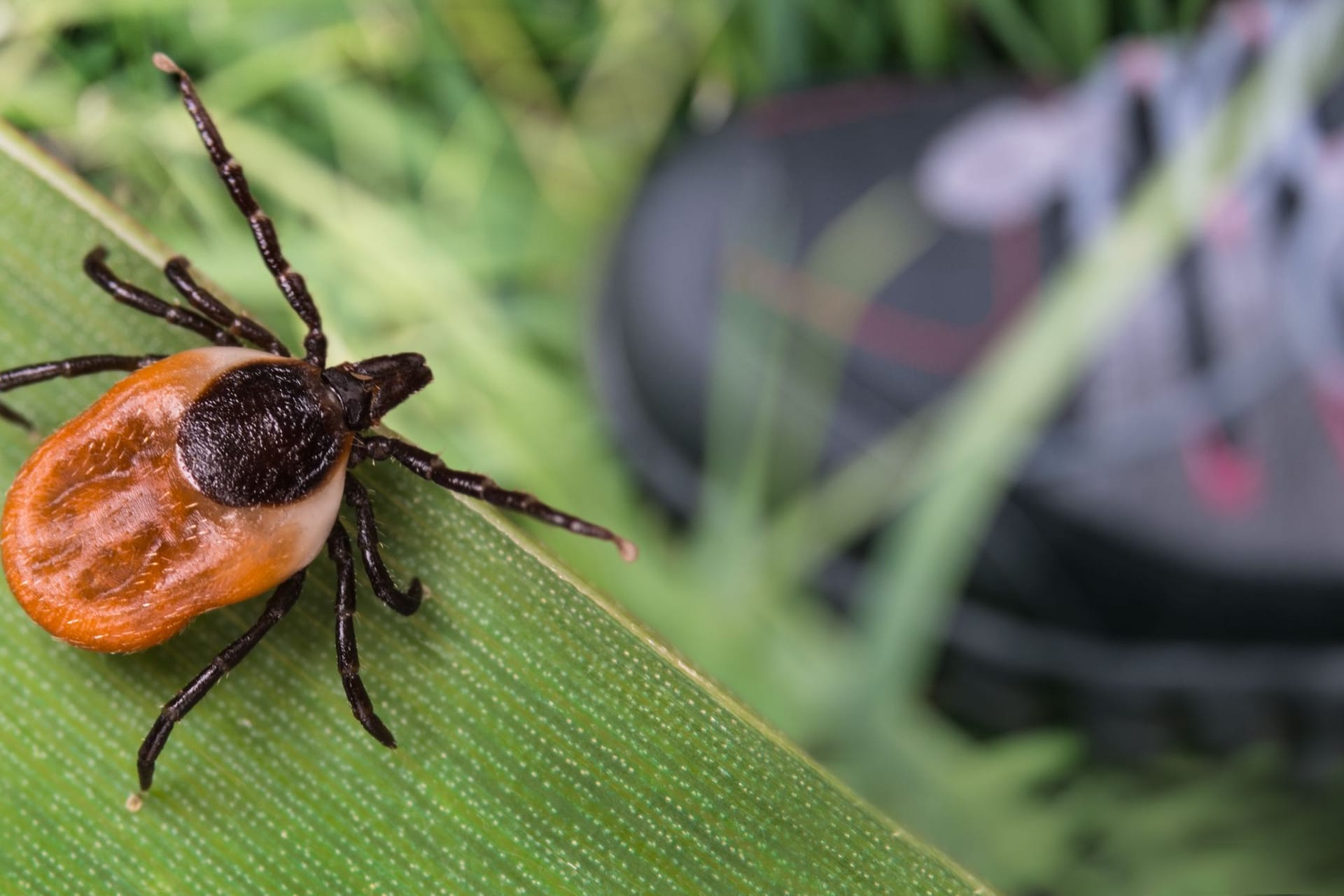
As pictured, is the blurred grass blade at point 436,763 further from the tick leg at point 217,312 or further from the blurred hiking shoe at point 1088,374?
the blurred hiking shoe at point 1088,374

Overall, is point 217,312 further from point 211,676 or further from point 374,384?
point 211,676

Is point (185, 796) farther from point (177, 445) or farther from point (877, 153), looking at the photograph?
point (877, 153)

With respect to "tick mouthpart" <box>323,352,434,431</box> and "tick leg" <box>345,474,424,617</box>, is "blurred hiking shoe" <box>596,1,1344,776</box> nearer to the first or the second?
"tick mouthpart" <box>323,352,434,431</box>

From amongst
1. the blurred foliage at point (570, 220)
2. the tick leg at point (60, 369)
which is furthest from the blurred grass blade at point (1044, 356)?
the tick leg at point (60, 369)

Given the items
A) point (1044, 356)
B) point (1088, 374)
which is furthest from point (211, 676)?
point (1088, 374)

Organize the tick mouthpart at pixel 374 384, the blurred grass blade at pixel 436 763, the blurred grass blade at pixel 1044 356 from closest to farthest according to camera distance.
→ 1. the blurred grass blade at pixel 436 763
2. the tick mouthpart at pixel 374 384
3. the blurred grass blade at pixel 1044 356

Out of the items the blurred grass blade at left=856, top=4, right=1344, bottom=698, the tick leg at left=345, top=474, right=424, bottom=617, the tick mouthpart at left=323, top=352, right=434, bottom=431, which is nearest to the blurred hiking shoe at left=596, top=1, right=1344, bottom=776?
the blurred grass blade at left=856, top=4, right=1344, bottom=698
